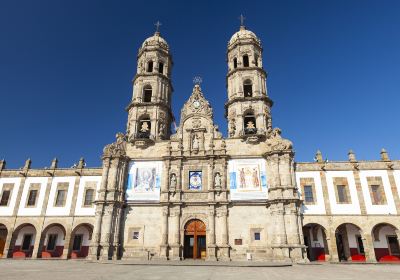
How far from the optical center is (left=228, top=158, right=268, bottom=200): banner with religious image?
3102 centimetres

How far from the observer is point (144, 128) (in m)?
36.3

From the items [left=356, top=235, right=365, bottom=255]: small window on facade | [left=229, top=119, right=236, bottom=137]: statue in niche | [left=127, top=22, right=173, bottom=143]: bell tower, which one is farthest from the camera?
[left=127, top=22, right=173, bottom=143]: bell tower

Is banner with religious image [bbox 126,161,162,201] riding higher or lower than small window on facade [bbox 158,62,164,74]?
lower

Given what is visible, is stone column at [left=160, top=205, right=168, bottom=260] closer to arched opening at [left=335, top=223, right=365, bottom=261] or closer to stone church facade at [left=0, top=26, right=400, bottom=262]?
stone church facade at [left=0, top=26, right=400, bottom=262]

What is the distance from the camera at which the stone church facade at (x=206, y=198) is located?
29.5 meters

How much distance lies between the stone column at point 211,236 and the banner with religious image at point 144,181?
20.2ft

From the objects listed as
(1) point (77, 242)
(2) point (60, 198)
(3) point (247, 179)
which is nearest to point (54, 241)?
(1) point (77, 242)

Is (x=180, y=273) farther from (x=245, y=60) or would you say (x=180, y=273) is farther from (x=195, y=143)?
(x=245, y=60)

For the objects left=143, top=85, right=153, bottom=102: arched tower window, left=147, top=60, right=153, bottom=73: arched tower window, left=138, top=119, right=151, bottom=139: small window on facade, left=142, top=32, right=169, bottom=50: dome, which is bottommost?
left=138, top=119, right=151, bottom=139: small window on facade

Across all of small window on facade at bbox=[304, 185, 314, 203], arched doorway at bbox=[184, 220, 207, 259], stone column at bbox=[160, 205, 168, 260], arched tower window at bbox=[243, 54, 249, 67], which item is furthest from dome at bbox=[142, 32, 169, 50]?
small window on facade at bbox=[304, 185, 314, 203]

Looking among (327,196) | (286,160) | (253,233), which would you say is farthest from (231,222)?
(327,196)

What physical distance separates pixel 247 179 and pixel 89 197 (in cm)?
1949

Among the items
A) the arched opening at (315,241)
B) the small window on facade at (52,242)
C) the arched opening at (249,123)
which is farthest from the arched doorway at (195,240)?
the small window on facade at (52,242)

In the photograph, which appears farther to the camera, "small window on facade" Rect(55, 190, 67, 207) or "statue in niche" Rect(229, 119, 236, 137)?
"statue in niche" Rect(229, 119, 236, 137)
